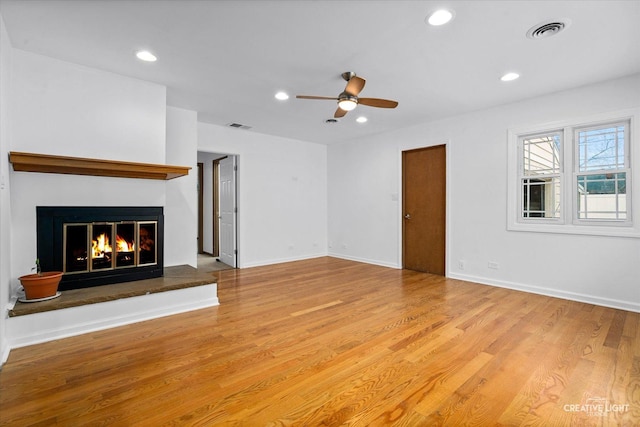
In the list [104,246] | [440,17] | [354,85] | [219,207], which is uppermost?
[440,17]

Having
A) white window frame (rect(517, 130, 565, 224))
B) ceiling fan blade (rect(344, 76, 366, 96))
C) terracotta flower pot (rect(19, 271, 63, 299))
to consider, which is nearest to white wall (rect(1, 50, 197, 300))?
terracotta flower pot (rect(19, 271, 63, 299))

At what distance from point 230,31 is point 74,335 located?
9.73 feet

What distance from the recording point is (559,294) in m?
3.86

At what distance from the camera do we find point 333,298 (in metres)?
3.84

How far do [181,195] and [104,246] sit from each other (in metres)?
1.41

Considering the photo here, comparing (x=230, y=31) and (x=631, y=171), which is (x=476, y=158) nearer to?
(x=631, y=171)

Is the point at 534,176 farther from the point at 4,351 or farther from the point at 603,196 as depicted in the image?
the point at 4,351

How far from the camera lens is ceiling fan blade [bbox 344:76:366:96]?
118 inches

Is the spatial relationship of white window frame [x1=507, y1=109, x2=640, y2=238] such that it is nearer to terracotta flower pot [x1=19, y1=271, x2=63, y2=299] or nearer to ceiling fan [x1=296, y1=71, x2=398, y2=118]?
ceiling fan [x1=296, y1=71, x2=398, y2=118]

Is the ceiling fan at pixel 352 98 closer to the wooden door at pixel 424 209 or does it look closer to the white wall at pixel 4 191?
the wooden door at pixel 424 209

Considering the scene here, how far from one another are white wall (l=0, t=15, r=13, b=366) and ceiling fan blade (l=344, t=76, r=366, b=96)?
113 inches

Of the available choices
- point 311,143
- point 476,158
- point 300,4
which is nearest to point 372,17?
point 300,4

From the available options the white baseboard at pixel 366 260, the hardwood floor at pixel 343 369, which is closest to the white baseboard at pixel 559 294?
the hardwood floor at pixel 343 369

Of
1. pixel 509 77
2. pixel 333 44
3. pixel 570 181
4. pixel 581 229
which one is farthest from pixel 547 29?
pixel 581 229
